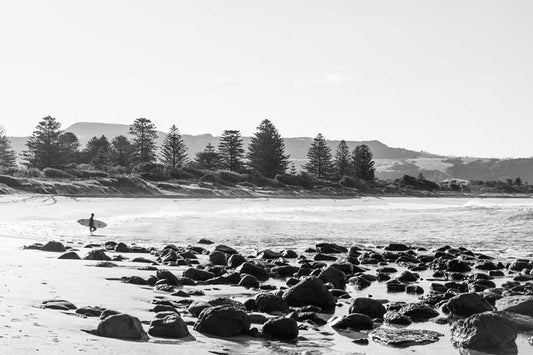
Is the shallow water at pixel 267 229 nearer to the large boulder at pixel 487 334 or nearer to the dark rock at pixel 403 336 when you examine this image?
the dark rock at pixel 403 336

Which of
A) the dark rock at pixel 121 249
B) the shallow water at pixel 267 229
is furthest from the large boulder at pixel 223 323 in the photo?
the shallow water at pixel 267 229

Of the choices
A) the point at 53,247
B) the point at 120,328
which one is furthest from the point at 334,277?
the point at 53,247

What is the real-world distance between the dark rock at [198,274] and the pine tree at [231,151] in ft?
282

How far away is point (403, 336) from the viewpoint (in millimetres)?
8617

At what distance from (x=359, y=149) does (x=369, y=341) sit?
109 m

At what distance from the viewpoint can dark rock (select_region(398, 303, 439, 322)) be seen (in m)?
10.0

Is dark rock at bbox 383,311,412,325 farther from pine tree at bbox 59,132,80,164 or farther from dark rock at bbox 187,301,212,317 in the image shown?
pine tree at bbox 59,132,80,164

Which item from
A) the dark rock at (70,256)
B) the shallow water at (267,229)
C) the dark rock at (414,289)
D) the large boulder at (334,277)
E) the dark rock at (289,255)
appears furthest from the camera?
the shallow water at (267,229)

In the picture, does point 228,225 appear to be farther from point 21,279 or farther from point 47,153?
point 47,153

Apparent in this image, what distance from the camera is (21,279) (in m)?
11.2

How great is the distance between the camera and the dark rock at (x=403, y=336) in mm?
8305

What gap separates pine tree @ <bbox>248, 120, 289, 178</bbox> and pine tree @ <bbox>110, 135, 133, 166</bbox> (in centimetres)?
2051

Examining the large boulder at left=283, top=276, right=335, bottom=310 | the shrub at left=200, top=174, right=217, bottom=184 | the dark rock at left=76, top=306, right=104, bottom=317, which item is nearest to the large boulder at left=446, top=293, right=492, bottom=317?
the large boulder at left=283, top=276, right=335, bottom=310

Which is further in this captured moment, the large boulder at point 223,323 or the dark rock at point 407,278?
the dark rock at point 407,278
